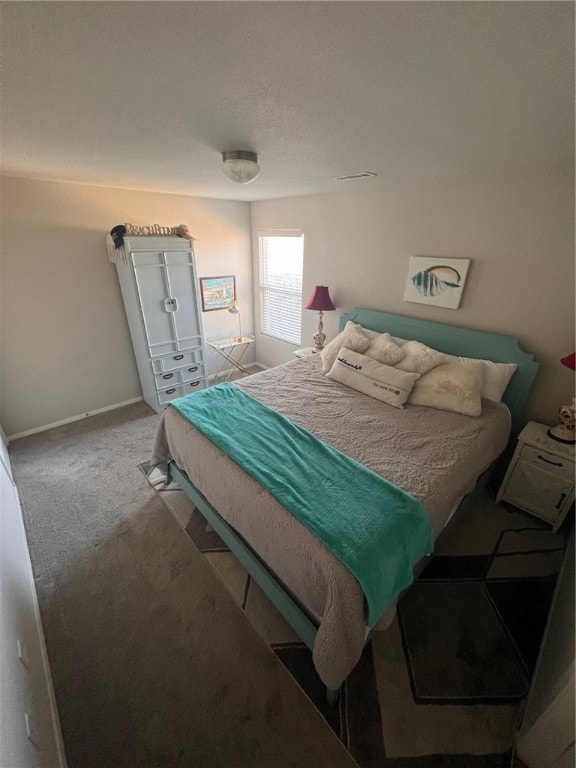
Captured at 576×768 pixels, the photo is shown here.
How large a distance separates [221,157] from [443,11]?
1.46 meters

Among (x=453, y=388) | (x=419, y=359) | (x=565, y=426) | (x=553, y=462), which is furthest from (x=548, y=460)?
(x=419, y=359)

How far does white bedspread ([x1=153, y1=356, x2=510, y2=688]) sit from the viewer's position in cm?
117

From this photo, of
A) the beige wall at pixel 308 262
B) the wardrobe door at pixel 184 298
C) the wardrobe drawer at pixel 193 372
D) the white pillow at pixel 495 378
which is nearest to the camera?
the beige wall at pixel 308 262

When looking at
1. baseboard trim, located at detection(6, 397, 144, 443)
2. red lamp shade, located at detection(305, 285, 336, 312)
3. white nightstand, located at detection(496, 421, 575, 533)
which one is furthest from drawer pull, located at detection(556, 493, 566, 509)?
baseboard trim, located at detection(6, 397, 144, 443)

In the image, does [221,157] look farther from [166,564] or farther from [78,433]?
[78,433]

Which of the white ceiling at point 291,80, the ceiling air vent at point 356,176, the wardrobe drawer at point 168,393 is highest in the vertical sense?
the ceiling air vent at point 356,176

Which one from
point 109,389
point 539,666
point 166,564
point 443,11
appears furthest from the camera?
point 109,389

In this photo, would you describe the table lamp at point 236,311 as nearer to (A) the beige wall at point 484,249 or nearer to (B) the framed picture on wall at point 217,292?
(B) the framed picture on wall at point 217,292

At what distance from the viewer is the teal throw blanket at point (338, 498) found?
1.21m

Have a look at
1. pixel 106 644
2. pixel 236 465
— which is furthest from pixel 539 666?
pixel 106 644

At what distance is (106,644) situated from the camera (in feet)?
4.84

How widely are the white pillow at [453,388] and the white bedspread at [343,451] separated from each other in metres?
0.06

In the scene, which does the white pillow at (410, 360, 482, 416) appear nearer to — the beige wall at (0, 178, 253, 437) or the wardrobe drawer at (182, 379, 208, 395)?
the wardrobe drawer at (182, 379, 208, 395)

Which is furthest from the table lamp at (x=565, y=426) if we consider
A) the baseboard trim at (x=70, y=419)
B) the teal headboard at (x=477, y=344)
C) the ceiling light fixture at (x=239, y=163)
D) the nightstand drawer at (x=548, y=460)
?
the baseboard trim at (x=70, y=419)
